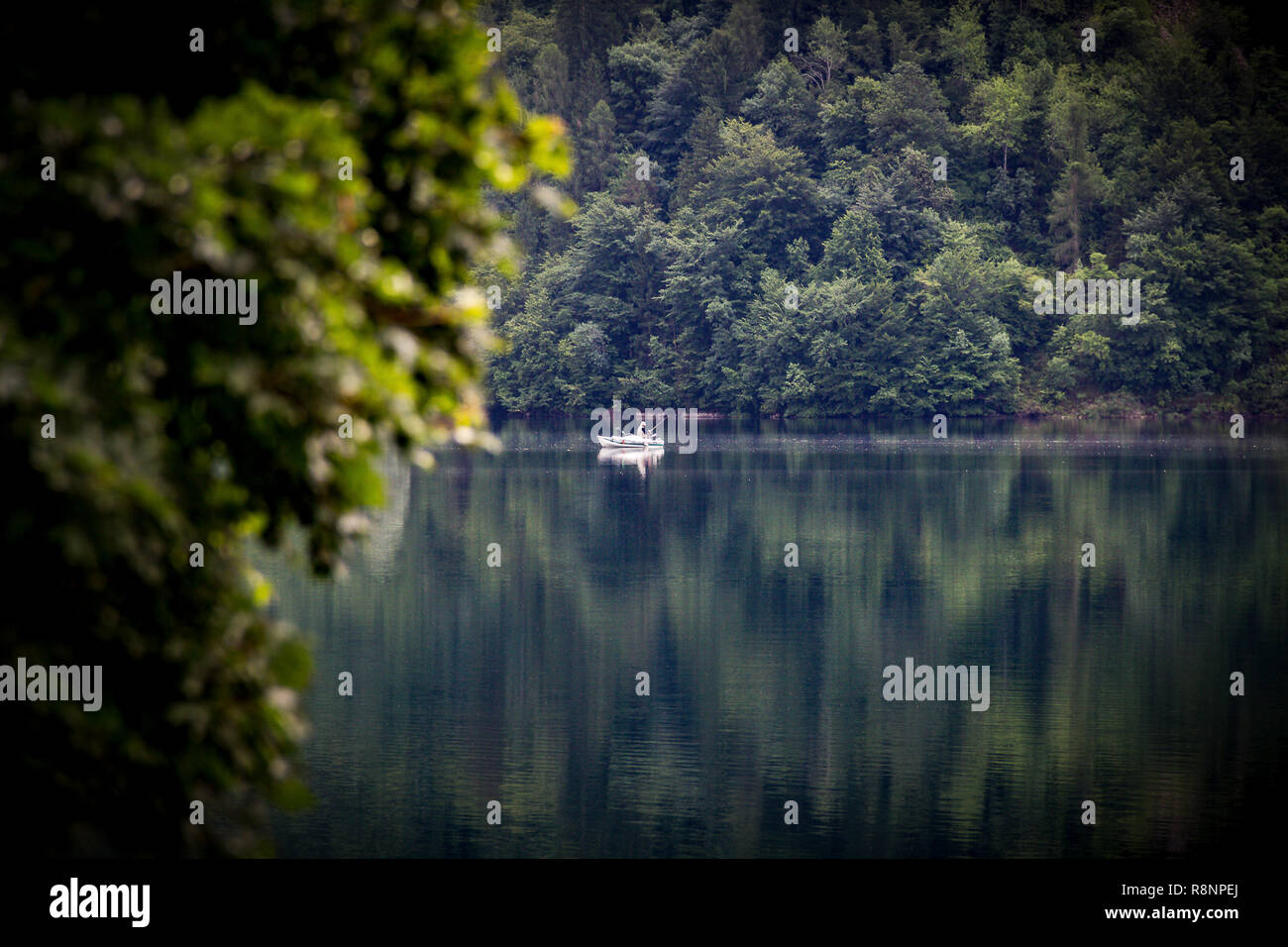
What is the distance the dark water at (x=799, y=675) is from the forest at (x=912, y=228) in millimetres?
33393

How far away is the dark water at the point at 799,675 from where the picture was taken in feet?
58.1

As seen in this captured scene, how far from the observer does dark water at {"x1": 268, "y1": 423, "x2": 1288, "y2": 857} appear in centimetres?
1772

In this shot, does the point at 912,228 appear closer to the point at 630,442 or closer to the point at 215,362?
the point at 630,442

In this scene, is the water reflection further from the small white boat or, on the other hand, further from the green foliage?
the green foliage

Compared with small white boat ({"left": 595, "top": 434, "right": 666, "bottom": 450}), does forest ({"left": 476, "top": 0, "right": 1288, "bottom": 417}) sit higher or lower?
higher

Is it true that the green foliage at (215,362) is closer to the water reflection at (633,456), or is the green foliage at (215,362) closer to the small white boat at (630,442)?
the water reflection at (633,456)

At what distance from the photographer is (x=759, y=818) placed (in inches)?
699

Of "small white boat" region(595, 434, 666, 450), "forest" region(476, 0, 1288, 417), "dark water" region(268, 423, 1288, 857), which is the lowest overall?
"dark water" region(268, 423, 1288, 857)

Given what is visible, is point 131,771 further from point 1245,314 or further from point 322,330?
point 1245,314

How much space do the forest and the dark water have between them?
33.4m

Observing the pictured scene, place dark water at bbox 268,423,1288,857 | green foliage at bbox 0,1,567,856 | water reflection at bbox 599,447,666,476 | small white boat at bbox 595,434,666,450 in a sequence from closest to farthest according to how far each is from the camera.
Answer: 1. green foliage at bbox 0,1,567,856
2. dark water at bbox 268,423,1288,857
3. water reflection at bbox 599,447,666,476
4. small white boat at bbox 595,434,666,450

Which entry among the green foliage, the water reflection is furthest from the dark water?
the water reflection

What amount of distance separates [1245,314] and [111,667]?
79662 millimetres
